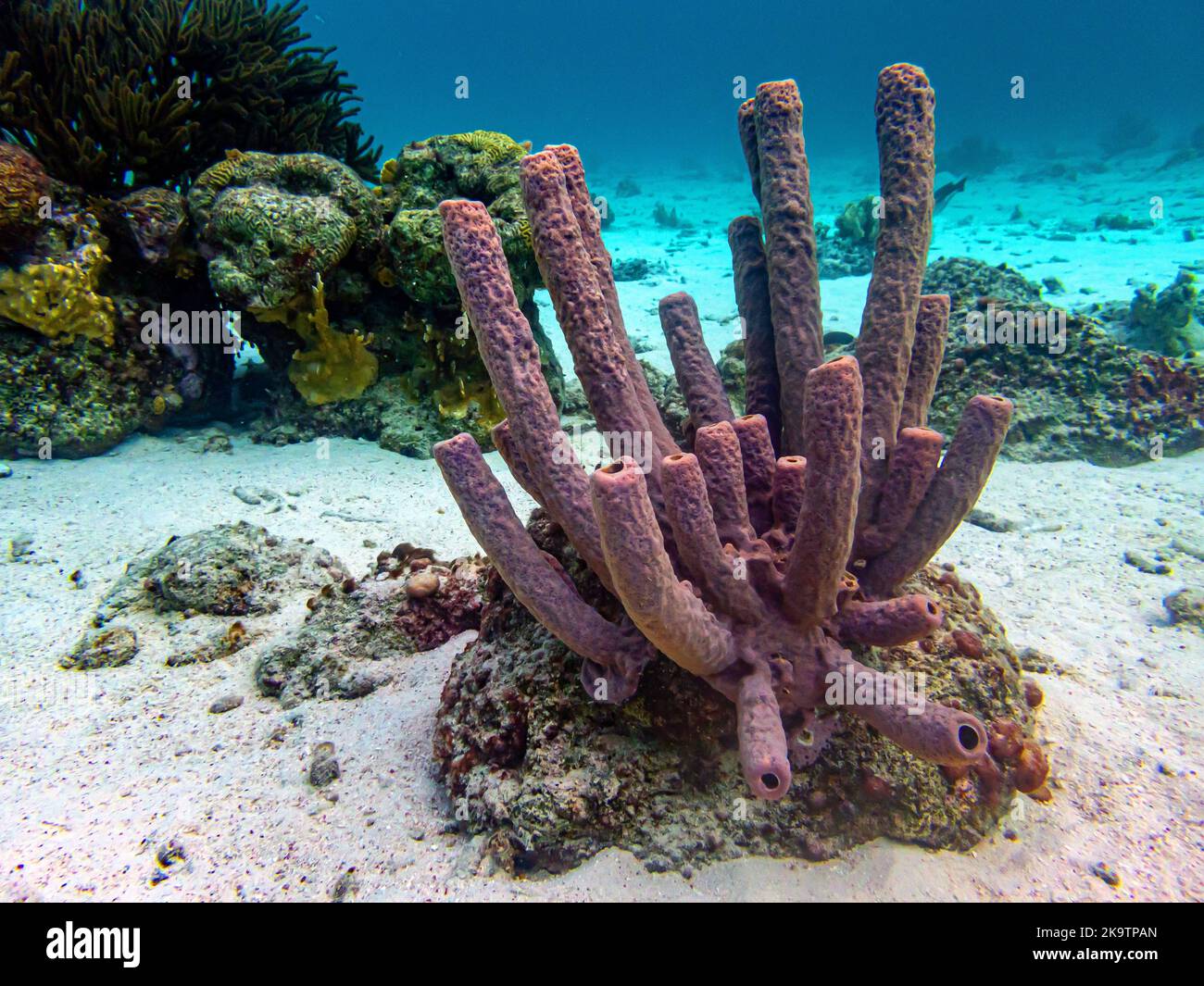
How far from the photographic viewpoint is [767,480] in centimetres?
237

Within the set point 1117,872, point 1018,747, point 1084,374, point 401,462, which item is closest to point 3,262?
point 401,462

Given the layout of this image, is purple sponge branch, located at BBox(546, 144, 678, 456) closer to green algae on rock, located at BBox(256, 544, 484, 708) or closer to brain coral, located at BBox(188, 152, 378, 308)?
green algae on rock, located at BBox(256, 544, 484, 708)

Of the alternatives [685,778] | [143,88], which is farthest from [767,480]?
[143,88]

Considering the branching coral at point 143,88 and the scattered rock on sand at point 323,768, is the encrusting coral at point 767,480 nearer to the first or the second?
the scattered rock on sand at point 323,768

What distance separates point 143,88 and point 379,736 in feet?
21.5

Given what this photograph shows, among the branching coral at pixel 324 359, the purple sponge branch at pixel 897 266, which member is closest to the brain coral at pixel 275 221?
the branching coral at pixel 324 359

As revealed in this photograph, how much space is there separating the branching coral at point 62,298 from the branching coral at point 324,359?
4.72ft

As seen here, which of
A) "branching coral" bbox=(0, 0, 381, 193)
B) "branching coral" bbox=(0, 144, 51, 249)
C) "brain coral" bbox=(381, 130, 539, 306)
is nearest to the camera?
"branching coral" bbox=(0, 144, 51, 249)

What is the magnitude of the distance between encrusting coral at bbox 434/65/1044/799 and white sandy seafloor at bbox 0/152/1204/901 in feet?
1.47

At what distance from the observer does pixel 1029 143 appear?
121 ft

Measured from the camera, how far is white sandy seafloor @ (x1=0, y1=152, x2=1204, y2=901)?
200 centimetres

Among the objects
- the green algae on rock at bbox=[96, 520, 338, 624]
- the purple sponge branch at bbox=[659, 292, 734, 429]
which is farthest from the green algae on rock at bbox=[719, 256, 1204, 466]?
the green algae on rock at bbox=[96, 520, 338, 624]

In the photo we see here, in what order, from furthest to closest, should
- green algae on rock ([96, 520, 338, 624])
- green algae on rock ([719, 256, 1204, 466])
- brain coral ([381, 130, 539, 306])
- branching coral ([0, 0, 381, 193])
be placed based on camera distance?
green algae on rock ([719, 256, 1204, 466])
brain coral ([381, 130, 539, 306])
branching coral ([0, 0, 381, 193])
green algae on rock ([96, 520, 338, 624])
